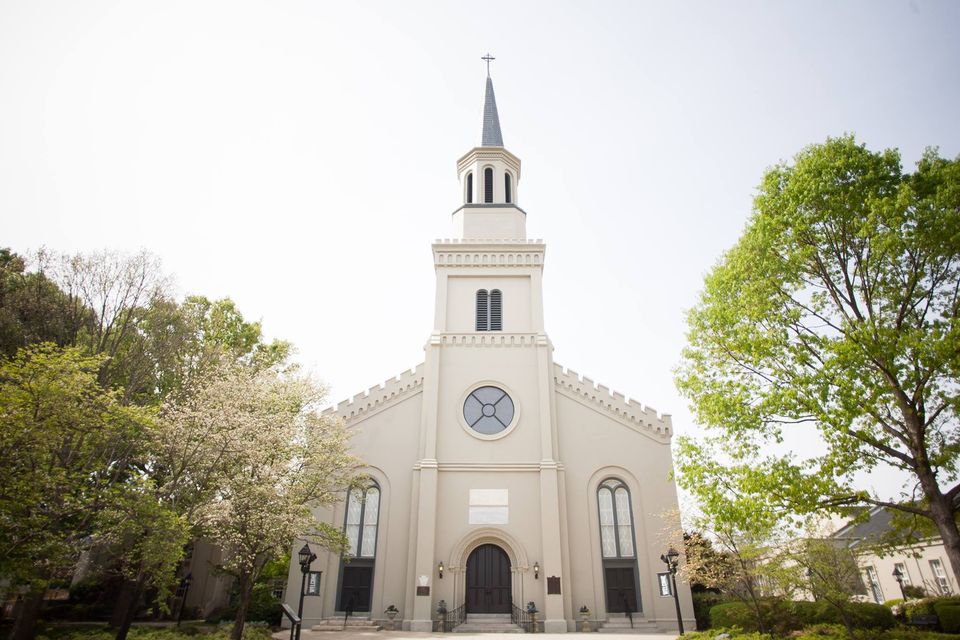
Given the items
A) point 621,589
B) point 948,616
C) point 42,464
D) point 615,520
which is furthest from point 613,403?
point 42,464

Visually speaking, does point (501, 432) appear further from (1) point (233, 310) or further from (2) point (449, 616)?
(1) point (233, 310)

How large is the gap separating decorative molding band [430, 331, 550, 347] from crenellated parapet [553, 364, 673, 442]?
1725mm

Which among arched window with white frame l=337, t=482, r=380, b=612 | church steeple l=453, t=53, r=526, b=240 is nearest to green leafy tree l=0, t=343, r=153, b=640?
arched window with white frame l=337, t=482, r=380, b=612

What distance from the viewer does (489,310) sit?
89.8 ft

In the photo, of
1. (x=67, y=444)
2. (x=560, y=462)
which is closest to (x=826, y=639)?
(x=560, y=462)

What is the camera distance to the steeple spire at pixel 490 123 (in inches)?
1297

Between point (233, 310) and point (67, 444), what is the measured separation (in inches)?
470

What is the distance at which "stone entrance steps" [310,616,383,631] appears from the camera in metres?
20.4

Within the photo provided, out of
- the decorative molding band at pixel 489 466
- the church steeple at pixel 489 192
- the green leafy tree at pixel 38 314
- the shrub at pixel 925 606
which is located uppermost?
the church steeple at pixel 489 192

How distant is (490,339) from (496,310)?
1.81 metres

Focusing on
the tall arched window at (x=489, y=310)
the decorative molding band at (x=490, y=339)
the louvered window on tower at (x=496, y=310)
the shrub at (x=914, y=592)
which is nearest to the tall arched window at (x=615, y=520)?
the decorative molding band at (x=490, y=339)

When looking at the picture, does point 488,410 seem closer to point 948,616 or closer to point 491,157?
point 491,157

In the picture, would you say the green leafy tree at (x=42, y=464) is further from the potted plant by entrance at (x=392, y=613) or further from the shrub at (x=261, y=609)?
the potted plant by entrance at (x=392, y=613)

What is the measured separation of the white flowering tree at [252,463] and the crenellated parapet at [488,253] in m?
11.9
